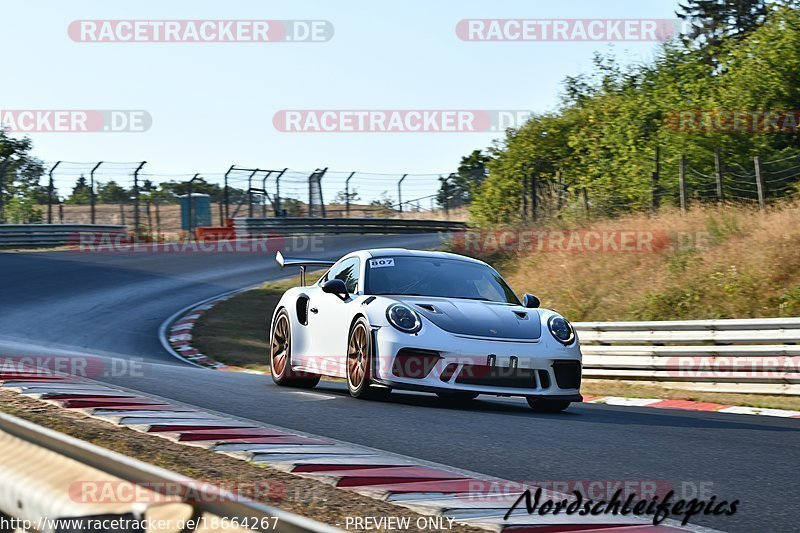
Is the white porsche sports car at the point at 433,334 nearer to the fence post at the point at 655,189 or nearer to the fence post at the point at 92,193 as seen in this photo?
the fence post at the point at 655,189

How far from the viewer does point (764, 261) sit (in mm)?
14719

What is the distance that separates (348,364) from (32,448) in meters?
5.01

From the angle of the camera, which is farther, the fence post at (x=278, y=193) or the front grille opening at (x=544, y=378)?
the fence post at (x=278, y=193)

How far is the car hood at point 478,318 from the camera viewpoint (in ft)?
27.1

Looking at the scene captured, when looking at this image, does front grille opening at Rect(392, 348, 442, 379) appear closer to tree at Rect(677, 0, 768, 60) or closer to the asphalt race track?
the asphalt race track

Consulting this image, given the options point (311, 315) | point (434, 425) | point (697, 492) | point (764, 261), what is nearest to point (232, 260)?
point (764, 261)

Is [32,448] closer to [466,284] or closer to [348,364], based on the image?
[348,364]

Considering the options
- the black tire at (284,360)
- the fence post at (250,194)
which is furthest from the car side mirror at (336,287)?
the fence post at (250,194)

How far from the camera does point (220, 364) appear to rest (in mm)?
16219

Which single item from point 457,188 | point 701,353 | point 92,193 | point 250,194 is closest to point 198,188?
point 250,194

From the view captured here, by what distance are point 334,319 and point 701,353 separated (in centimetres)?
489

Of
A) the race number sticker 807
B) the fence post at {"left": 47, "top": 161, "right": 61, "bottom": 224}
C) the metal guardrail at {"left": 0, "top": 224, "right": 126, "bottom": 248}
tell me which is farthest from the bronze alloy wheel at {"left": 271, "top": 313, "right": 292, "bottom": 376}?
the fence post at {"left": 47, "top": 161, "right": 61, "bottom": 224}

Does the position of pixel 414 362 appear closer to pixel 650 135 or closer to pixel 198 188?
pixel 650 135

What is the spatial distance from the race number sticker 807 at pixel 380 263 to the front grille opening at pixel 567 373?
6.07 feet
